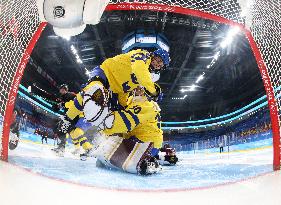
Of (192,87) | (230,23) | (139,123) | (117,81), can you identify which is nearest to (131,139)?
(139,123)

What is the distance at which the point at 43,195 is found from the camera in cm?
98

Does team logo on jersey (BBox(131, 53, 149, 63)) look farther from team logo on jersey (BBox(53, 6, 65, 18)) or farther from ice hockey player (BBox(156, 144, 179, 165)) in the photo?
ice hockey player (BBox(156, 144, 179, 165))

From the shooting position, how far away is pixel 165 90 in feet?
13.8

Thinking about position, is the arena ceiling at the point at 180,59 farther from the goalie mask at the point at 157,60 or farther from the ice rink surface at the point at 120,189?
the ice rink surface at the point at 120,189

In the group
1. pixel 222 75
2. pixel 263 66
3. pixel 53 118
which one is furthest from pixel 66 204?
pixel 222 75

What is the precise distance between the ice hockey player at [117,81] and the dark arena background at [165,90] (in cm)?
30

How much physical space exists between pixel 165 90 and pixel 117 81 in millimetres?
2370

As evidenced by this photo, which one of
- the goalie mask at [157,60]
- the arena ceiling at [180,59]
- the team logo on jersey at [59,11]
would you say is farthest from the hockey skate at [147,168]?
the arena ceiling at [180,59]

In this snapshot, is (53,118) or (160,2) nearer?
(160,2)

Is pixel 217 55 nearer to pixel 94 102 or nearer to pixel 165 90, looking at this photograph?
pixel 165 90

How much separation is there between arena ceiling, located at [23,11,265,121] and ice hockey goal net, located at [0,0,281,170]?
0.39 metres

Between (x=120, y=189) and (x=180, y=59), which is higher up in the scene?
(x=180, y=59)

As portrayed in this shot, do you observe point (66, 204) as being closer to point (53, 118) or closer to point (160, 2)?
point (160, 2)

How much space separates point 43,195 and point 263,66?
5.26ft
